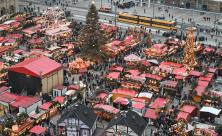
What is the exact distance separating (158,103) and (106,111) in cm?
517

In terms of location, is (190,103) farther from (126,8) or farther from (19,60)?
(126,8)

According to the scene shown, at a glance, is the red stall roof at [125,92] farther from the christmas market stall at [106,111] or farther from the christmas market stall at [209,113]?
the christmas market stall at [209,113]

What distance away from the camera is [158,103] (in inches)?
1591

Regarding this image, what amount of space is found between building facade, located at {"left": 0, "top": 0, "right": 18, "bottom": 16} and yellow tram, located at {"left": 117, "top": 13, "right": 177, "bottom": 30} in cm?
1814

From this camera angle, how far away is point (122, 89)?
43.2 meters

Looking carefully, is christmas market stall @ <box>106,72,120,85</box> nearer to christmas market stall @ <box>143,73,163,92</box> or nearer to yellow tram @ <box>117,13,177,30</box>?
christmas market stall @ <box>143,73,163,92</box>

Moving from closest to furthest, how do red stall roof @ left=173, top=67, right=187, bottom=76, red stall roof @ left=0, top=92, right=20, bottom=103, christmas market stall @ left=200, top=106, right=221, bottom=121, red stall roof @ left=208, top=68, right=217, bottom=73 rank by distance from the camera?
christmas market stall @ left=200, top=106, right=221, bottom=121, red stall roof @ left=0, top=92, right=20, bottom=103, red stall roof @ left=173, top=67, right=187, bottom=76, red stall roof @ left=208, top=68, right=217, bottom=73

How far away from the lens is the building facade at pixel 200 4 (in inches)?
2948

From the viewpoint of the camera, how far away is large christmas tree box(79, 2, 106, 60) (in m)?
51.1

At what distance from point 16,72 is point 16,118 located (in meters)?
7.38

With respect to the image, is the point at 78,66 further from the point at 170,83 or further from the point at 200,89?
the point at 200,89

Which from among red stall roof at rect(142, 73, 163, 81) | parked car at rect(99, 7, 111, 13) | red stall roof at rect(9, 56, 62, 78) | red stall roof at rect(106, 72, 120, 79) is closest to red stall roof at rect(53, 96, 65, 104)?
red stall roof at rect(9, 56, 62, 78)

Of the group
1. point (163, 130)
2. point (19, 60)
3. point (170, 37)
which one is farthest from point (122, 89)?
point (170, 37)

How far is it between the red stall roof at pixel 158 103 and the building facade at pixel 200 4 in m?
38.4
